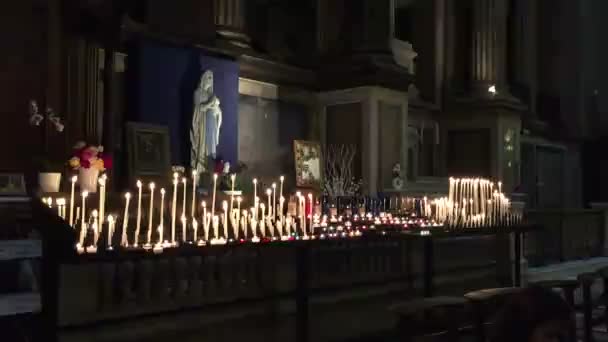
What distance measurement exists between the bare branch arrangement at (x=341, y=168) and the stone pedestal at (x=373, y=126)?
164 mm

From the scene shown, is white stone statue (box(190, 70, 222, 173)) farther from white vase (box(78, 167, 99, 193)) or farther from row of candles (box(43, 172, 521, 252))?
white vase (box(78, 167, 99, 193))

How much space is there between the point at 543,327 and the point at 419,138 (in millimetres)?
13759

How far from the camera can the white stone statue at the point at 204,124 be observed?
32.2 feet

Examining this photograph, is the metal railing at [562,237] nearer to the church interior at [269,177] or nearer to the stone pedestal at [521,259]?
the church interior at [269,177]

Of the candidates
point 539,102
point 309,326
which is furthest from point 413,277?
point 539,102

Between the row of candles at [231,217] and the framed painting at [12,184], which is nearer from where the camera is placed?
the row of candles at [231,217]

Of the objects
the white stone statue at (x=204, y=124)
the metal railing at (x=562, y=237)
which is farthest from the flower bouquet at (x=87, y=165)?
the metal railing at (x=562, y=237)

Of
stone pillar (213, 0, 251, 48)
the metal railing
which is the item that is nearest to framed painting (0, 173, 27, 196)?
stone pillar (213, 0, 251, 48)

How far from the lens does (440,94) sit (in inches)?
636

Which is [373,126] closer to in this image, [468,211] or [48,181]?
[468,211]

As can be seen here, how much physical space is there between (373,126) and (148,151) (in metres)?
4.26

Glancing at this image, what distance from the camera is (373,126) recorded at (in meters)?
11.8

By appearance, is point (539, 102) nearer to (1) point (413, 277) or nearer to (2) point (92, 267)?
(1) point (413, 277)

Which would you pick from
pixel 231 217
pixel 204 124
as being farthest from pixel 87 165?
pixel 204 124
